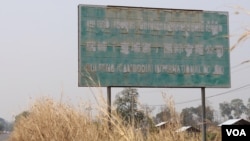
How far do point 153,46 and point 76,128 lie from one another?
765 cm

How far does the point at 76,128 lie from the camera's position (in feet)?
29.8

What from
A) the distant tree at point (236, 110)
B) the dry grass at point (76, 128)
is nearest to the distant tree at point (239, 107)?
the distant tree at point (236, 110)

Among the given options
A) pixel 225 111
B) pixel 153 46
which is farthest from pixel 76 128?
pixel 225 111

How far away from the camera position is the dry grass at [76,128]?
643 cm

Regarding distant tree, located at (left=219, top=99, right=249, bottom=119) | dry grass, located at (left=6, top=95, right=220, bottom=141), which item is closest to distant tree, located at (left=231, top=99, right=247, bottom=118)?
distant tree, located at (left=219, top=99, right=249, bottom=119)

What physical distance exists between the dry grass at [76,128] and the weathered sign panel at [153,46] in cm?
334

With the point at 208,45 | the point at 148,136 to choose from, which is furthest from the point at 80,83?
the point at 148,136

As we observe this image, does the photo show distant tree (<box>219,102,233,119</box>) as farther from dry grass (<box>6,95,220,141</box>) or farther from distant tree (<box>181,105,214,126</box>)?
dry grass (<box>6,95,220,141</box>)

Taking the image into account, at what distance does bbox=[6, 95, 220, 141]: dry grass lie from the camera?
6.43m

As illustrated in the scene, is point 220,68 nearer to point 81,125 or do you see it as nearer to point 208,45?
point 208,45

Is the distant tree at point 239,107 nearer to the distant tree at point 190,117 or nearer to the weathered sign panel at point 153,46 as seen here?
the weathered sign panel at point 153,46

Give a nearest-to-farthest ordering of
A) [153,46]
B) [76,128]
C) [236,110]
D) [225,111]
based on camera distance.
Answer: [76,128], [153,46], [225,111], [236,110]

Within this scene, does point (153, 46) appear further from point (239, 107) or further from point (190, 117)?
point (239, 107)

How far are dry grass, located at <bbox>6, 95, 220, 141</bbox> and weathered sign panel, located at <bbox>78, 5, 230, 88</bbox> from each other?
334cm
